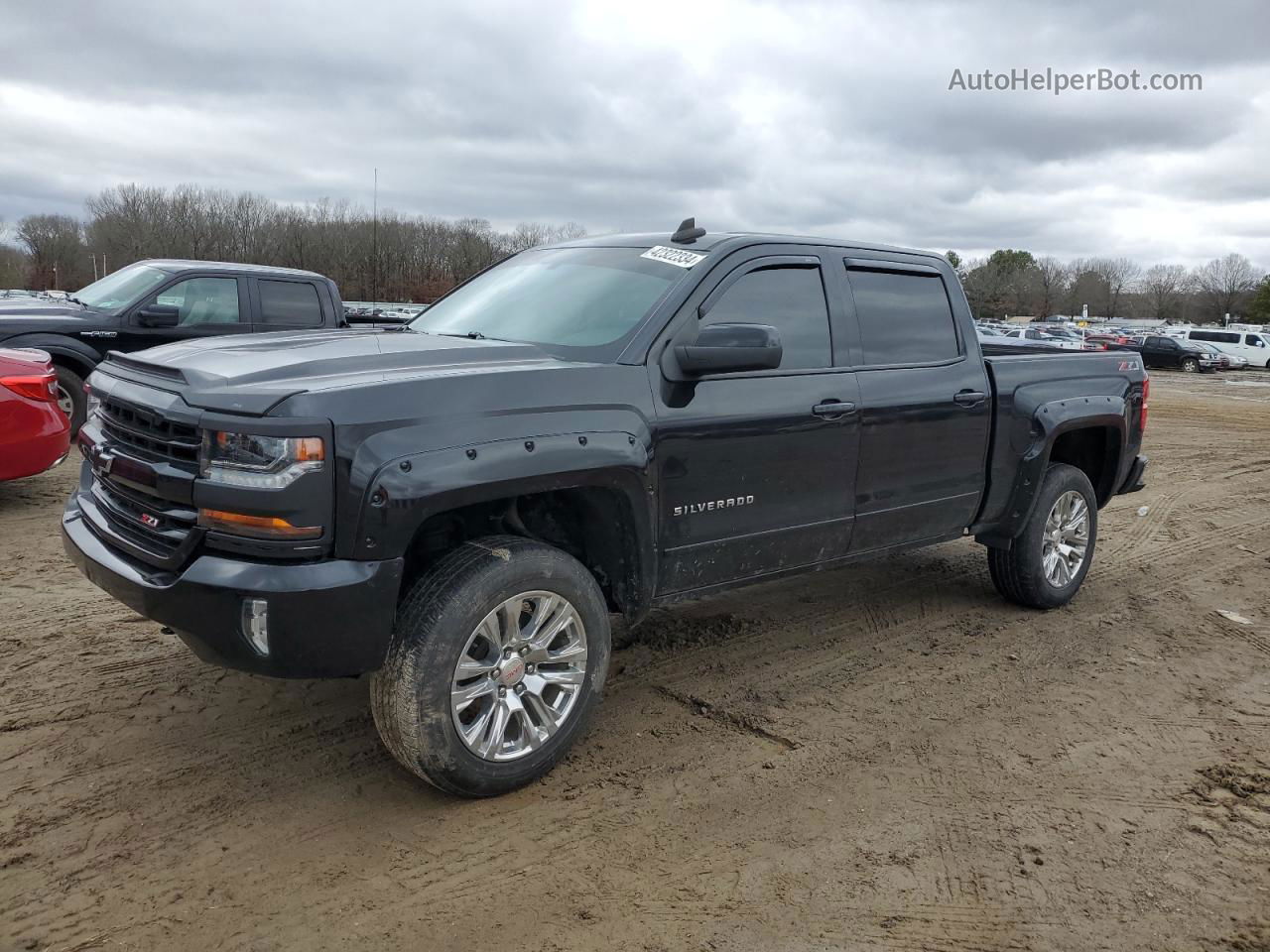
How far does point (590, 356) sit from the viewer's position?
12.3ft

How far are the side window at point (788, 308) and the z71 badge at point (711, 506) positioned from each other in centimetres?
64

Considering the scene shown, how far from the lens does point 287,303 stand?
9984mm

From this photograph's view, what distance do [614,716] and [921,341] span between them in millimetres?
2429

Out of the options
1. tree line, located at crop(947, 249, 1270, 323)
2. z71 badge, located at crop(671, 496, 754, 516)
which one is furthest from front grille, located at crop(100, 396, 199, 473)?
tree line, located at crop(947, 249, 1270, 323)

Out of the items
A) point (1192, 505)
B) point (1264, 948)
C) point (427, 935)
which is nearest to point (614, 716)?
point (427, 935)

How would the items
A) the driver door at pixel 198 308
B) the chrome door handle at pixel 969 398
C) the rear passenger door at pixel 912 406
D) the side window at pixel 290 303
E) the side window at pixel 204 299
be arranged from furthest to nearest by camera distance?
the side window at pixel 290 303
the side window at pixel 204 299
the driver door at pixel 198 308
the chrome door handle at pixel 969 398
the rear passenger door at pixel 912 406

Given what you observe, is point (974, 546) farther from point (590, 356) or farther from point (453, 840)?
point (453, 840)

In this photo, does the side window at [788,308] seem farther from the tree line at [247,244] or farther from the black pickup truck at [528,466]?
the tree line at [247,244]

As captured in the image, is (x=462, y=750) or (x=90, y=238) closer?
(x=462, y=750)

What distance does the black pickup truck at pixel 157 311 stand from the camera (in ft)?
30.1

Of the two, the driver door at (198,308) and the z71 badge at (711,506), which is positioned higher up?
the driver door at (198,308)

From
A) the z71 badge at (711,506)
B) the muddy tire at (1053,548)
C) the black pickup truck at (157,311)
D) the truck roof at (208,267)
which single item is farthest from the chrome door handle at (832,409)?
the truck roof at (208,267)

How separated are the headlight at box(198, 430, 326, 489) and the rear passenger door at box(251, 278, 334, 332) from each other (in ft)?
24.5

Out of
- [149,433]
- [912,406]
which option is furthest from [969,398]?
[149,433]
